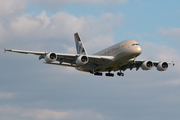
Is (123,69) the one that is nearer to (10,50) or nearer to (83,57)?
(83,57)

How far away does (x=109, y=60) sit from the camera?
60.9 m

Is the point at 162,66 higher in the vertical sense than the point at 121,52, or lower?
lower

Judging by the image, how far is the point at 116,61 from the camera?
60500 mm

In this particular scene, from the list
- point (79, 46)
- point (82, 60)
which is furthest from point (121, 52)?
point (79, 46)

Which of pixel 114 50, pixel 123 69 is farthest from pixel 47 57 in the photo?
pixel 123 69

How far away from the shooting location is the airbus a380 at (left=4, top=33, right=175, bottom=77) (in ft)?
192

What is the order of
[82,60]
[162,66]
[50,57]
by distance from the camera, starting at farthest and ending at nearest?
[162,66] → [82,60] → [50,57]

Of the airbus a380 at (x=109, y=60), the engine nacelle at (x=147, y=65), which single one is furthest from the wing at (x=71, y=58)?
the engine nacelle at (x=147, y=65)

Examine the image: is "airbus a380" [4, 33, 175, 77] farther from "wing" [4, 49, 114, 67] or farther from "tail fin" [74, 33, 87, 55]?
"tail fin" [74, 33, 87, 55]

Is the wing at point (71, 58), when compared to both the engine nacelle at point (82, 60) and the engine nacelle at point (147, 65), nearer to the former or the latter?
the engine nacelle at point (82, 60)

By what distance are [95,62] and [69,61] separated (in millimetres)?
4902

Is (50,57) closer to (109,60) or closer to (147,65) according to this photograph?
(109,60)

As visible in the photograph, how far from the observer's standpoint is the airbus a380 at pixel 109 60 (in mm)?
58625

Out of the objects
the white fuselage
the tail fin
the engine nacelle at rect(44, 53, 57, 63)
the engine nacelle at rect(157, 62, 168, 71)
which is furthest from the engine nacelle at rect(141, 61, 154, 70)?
the engine nacelle at rect(44, 53, 57, 63)
